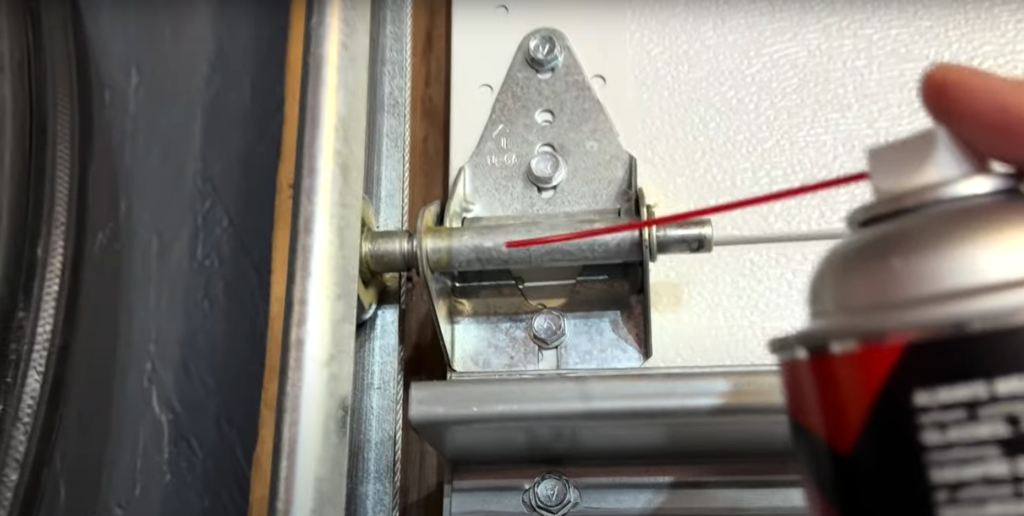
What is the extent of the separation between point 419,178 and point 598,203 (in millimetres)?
128

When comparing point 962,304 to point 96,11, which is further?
point 96,11

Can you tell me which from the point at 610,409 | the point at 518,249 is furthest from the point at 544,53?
the point at 610,409

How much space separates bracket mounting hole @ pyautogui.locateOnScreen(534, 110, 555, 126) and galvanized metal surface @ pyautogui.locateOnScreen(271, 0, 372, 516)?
0.12 m

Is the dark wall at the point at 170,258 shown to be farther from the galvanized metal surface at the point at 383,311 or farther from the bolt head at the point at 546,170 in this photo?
the bolt head at the point at 546,170

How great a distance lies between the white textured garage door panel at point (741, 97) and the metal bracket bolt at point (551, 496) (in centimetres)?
10

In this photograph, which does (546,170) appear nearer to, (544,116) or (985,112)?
(544,116)

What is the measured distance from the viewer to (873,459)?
0.28 metres

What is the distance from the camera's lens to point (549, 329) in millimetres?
560

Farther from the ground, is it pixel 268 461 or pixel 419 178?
pixel 419 178

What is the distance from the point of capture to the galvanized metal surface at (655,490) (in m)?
0.52

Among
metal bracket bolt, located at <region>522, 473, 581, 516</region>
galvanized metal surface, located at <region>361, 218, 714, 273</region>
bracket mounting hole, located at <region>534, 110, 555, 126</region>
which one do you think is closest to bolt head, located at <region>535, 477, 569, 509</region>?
metal bracket bolt, located at <region>522, 473, 581, 516</region>

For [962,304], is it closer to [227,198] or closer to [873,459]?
[873,459]

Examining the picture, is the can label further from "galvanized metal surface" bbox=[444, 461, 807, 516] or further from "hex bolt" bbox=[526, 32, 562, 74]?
"hex bolt" bbox=[526, 32, 562, 74]


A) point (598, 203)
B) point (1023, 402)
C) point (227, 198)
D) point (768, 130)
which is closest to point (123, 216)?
point (227, 198)
